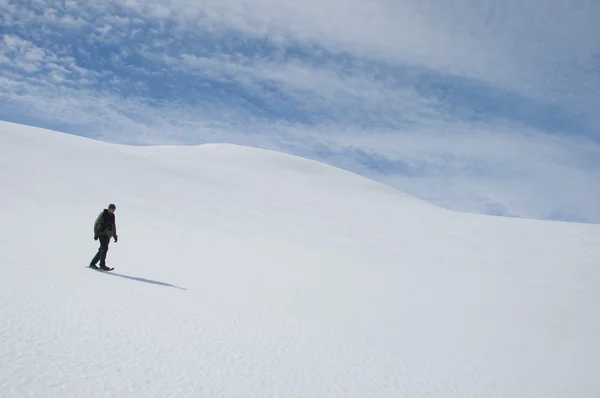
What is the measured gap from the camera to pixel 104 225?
11367 mm

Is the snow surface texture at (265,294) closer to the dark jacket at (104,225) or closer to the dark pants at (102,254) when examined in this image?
the dark pants at (102,254)

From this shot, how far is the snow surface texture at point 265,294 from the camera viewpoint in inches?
218

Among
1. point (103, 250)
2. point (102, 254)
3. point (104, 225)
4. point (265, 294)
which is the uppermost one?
point (104, 225)

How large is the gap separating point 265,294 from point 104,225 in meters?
4.64

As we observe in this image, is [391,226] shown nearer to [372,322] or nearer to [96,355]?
[372,322]

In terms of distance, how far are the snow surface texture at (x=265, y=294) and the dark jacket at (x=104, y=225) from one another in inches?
38.2

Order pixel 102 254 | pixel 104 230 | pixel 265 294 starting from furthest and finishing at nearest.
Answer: pixel 265 294 < pixel 104 230 < pixel 102 254

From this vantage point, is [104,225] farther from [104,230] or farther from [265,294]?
[265,294]

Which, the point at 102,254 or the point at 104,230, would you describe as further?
the point at 104,230

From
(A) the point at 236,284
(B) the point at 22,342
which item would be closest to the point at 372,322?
(A) the point at 236,284

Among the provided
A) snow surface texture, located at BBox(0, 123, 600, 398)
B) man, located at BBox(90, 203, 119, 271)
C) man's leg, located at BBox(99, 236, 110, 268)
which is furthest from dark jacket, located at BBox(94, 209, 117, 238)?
snow surface texture, located at BBox(0, 123, 600, 398)

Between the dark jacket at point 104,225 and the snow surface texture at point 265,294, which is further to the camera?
the dark jacket at point 104,225

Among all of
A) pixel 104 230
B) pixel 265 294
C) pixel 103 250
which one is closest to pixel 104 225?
pixel 104 230

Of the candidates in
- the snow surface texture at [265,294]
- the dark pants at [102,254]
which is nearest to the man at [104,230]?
the dark pants at [102,254]
